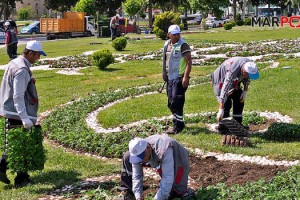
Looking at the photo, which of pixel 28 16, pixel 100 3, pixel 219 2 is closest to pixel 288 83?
pixel 219 2

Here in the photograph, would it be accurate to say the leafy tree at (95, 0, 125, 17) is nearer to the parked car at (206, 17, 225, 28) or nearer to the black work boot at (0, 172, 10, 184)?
the parked car at (206, 17, 225, 28)

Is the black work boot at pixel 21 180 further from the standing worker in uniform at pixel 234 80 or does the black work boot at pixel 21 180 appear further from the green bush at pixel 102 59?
the green bush at pixel 102 59

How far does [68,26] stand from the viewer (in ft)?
161

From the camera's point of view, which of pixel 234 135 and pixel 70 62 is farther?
pixel 70 62

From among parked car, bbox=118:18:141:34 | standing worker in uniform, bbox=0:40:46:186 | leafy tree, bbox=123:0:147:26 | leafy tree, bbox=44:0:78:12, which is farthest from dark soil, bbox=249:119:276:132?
leafy tree, bbox=44:0:78:12

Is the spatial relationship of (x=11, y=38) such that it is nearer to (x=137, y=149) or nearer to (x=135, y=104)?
(x=135, y=104)

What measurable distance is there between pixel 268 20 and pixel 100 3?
76.6ft

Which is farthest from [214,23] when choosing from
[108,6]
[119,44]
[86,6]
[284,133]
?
[284,133]

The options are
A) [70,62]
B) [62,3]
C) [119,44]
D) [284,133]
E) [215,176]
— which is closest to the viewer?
[215,176]

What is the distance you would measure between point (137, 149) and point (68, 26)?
4429 cm

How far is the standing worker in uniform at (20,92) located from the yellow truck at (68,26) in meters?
40.9

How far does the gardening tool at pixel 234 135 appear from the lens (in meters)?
9.26

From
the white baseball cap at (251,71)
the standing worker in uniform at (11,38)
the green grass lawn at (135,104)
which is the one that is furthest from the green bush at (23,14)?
the white baseball cap at (251,71)

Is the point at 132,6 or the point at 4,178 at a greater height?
the point at 132,6
